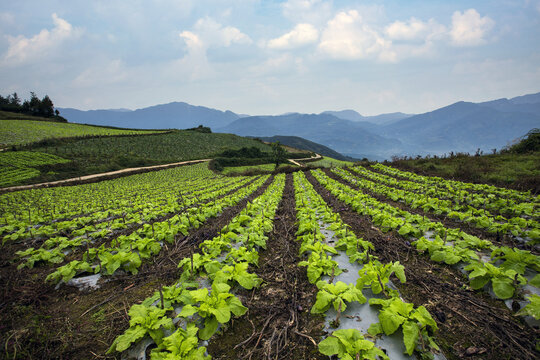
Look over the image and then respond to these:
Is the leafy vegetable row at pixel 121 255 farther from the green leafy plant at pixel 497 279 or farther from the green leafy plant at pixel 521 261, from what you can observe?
the green leafy plant at pixel 521 261

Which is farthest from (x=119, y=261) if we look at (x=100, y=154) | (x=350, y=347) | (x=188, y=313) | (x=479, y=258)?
(x=100, y=154)

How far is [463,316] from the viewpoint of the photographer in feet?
11.1

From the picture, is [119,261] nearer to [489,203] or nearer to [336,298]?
[336,298]

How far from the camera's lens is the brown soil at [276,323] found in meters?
3.00

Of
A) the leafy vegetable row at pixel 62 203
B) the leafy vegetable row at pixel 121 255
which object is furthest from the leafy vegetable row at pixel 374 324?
the leafy vegetable row at pixel 62 203

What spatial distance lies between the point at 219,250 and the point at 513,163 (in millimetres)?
26108

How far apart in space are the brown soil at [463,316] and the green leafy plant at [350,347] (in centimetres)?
112

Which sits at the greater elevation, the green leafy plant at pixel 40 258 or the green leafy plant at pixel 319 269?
the green leafy plant at pixel 319 269

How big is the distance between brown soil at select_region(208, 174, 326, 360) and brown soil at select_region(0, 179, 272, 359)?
157 centimetres

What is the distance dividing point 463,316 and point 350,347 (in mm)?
2276

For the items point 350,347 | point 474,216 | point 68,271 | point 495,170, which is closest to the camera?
point 350,347

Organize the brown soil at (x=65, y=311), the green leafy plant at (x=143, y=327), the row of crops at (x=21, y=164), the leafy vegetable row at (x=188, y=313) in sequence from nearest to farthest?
the leafy vegetable row at (x=188, y=313) < the green leafy plant at (x=143, y=327) < the brown soil at (x=65, y=311) < the row of crops at (x=21, y=164)

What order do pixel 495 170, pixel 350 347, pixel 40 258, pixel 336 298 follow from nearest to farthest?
pixel 350 347, pixel 336 298, pixel 40 258, pixel 495 170

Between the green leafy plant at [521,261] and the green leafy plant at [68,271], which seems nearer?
the green leafy plant at [521,261]
